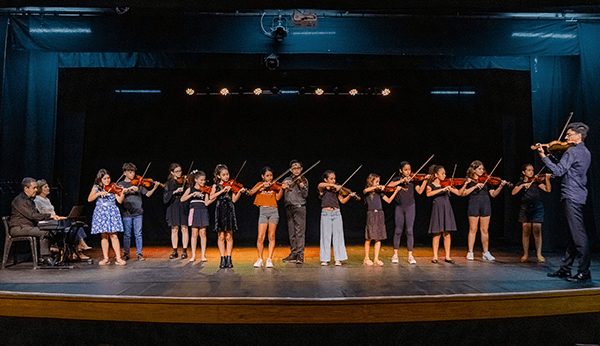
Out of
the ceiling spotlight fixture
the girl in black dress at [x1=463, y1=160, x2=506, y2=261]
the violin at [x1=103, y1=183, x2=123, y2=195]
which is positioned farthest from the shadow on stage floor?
the ceiling spotlight fixture

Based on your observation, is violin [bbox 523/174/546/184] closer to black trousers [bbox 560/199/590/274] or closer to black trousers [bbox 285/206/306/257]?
black trousers [bbox 560/199/590/274]

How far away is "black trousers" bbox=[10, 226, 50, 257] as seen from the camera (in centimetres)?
575

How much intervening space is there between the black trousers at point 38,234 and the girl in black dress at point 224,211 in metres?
2.53

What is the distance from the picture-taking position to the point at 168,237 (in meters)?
9.00

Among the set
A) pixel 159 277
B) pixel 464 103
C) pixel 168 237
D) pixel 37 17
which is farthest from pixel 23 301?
pixel 464 103

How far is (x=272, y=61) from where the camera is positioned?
6359mm

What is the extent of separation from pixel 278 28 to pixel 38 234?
15.1 ft

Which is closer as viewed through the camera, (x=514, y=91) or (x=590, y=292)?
(x=590, y=292)

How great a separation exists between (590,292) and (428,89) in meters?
5.73

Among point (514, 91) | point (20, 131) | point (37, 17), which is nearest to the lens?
point (37, 17)

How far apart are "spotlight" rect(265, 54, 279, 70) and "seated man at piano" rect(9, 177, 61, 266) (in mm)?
3873

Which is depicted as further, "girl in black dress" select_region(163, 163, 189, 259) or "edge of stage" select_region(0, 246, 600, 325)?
"girl in black dress" select_region(163, 163, 189, 259)

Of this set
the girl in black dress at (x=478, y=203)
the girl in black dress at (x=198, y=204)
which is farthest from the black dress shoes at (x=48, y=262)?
the girl in black dress at (x=478, y=203)

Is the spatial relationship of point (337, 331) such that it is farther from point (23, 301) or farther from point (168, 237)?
point (168, 237)
